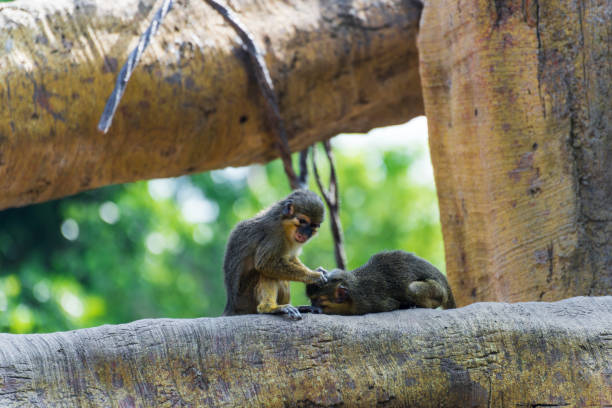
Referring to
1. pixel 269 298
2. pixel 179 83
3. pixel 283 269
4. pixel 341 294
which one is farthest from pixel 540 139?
pixel 179 83

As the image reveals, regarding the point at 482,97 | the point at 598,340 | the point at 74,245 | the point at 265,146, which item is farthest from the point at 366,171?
the point at 598,340

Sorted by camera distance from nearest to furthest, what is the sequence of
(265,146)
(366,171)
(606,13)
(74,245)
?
(606,13), (265,146), (74,245), (366,171)

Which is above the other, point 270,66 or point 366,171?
point 270,66

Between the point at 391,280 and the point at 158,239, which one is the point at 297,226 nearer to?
the point at 391,280

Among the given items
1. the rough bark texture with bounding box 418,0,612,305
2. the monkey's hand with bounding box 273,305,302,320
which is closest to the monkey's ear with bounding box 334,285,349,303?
the monkey's hand with bounding box 273,305,302,320

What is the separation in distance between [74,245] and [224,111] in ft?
24.2

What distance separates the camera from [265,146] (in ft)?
22.6

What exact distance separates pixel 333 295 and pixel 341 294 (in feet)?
0.16

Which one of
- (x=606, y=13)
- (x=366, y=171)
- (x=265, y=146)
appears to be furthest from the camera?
(x=366, y=171)

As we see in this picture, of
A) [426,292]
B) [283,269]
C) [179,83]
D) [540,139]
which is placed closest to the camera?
[283,269]

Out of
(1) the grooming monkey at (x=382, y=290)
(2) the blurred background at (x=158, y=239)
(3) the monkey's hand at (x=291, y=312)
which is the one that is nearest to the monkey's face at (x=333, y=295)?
(1) the grooming monkey at (x=382, y=290)

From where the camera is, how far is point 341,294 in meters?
4.86

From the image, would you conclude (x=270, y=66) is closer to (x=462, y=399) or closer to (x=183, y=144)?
(x=183, y=144)

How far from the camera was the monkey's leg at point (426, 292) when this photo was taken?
4773 millimetres
